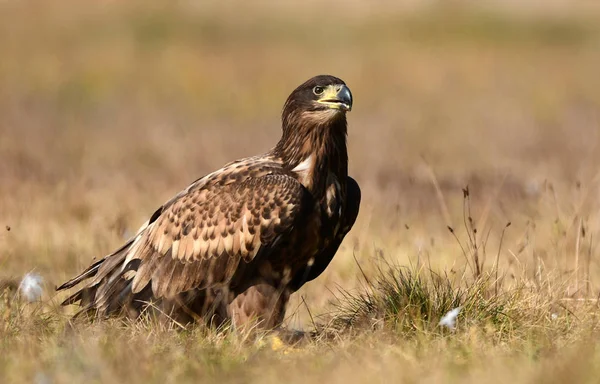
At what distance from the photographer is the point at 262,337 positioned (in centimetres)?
562

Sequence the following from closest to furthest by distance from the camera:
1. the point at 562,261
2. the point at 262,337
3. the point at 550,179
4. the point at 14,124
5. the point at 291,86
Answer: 1. the point at 262,337
2. the point at 562,261
3. the point at 550,179
4. the point at 14,124
5. the point at 291,86

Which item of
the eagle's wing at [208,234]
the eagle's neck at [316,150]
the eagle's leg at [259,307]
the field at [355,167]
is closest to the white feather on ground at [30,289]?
the field at [355,167]

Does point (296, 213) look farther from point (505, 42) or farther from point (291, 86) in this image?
point (505, 42)

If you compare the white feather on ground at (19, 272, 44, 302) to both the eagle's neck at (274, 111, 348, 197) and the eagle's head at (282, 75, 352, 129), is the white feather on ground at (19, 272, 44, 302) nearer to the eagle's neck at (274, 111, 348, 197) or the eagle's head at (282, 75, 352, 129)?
the eagle's neck at (274, 111, 348, 197)

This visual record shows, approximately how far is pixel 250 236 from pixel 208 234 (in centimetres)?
32

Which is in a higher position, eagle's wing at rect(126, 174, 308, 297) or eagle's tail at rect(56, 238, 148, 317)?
eagle's wing at rect(126, 174, 308, 297)

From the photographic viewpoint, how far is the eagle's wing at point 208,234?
582 centimetres

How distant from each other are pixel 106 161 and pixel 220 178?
8.22 m

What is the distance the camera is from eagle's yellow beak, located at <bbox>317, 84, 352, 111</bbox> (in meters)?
6.13

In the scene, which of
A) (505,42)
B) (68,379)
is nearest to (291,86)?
(505,42)

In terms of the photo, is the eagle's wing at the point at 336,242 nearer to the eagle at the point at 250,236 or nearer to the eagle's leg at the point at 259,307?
the eagle at the point at 250,236

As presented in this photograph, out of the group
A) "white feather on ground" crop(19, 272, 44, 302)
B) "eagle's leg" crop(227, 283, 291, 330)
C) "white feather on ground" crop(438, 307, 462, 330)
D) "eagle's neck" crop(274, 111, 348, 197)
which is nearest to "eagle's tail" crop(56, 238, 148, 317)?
"white feather on ground" crop(19, 272, 44, 302)

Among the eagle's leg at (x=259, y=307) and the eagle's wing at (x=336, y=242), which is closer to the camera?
the eagle's leg at (x=259, y=307)

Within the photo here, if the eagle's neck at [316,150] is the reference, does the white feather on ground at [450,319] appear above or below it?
below
